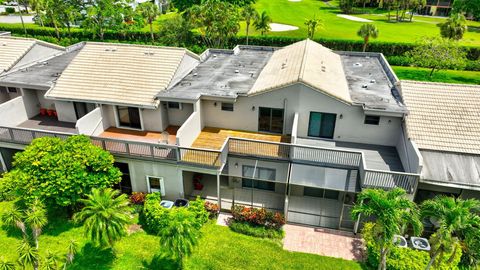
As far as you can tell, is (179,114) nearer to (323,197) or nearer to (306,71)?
(306,71)

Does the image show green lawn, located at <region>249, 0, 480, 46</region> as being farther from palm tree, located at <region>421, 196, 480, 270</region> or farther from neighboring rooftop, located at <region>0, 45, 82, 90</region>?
palm tree, located at <region>421, 196, 480, 270</region>

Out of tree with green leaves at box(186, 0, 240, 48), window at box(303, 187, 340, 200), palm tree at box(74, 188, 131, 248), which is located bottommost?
window at box(303, 187, 340, 200)

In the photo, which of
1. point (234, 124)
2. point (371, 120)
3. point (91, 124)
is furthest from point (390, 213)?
point (91, 124)

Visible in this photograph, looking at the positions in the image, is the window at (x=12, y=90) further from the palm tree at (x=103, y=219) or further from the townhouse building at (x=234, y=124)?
the palm tree at (x=103, y=219)

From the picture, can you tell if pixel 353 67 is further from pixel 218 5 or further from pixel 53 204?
pixel 53 204

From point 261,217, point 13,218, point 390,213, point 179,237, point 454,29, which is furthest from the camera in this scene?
point 454,29

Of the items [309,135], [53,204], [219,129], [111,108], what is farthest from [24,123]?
[309,135]

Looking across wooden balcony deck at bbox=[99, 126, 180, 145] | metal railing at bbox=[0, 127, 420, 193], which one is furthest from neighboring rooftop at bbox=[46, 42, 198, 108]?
metal railing at bbox=[0, 127, 420, 193]
